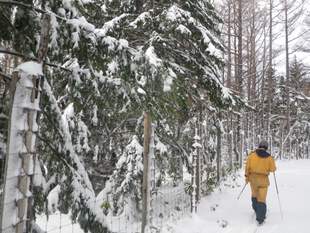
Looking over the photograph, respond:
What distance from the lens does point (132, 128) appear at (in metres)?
8.88

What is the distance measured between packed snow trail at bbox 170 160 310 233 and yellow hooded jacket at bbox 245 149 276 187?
2.99 feet

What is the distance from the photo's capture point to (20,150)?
8.96ft

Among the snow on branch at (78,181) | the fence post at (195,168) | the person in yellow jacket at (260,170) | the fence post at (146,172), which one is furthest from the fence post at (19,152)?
the person in yellow jacket at (260,170)

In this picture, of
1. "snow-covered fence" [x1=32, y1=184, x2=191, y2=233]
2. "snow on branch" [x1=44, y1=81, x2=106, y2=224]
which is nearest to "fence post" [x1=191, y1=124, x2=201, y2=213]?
"snow-covered fence" [x1=32, y1=184, x2=191, y2=233]

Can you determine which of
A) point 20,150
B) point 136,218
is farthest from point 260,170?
point 20,150

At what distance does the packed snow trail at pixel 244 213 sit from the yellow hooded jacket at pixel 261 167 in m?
0.91

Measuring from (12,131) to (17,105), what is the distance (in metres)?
0.20

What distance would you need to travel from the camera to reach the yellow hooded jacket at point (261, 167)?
29.0 feet

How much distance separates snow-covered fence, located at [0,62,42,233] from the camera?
264cm

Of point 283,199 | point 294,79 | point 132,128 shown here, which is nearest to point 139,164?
point 132,128

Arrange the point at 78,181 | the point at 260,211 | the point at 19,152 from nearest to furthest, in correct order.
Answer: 1. the point at 19,152
2. the point at 78,181
3. the point at 260,211

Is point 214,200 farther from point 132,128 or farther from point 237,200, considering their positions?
point 132,128

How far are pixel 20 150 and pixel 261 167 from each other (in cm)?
721

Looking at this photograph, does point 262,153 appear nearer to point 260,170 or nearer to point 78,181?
point 260,170
